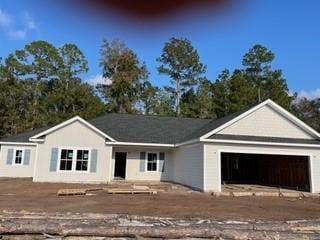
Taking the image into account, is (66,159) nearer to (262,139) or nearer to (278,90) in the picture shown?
(262,139)

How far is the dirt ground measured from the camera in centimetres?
1038

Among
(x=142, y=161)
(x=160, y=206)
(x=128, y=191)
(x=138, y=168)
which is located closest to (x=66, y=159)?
(x=138, y=168)

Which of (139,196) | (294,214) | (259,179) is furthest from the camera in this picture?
(259,179)

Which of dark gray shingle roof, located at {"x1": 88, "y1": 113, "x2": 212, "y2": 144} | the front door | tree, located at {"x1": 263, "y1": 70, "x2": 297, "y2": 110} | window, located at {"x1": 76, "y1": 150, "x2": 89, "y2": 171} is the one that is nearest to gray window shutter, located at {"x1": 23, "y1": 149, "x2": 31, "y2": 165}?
dark gray shingle roof, located at {"x1": 88, "y1": 113, "x2": 212, "y2": 144}

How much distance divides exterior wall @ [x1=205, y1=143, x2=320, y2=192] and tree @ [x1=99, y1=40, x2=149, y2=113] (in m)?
29.1

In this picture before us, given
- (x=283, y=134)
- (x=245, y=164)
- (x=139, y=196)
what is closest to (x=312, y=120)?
(x=245, y=164)

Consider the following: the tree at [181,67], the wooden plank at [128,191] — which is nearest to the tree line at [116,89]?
the tree at [181,67]

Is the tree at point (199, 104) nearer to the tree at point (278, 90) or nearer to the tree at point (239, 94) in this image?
the tree at point (239, 94)

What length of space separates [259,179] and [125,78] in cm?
2589

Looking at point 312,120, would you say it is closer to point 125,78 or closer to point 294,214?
point 125,78

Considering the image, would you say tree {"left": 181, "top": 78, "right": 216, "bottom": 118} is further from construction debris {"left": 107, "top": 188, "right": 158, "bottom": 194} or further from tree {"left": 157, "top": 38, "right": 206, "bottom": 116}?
construction debris {"left": 107, "top": 188, "right": 158, "bottom": 194}

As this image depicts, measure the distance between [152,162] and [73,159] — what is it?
5143mm

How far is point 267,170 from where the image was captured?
76.8 feet

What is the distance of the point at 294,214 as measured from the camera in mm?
10914
